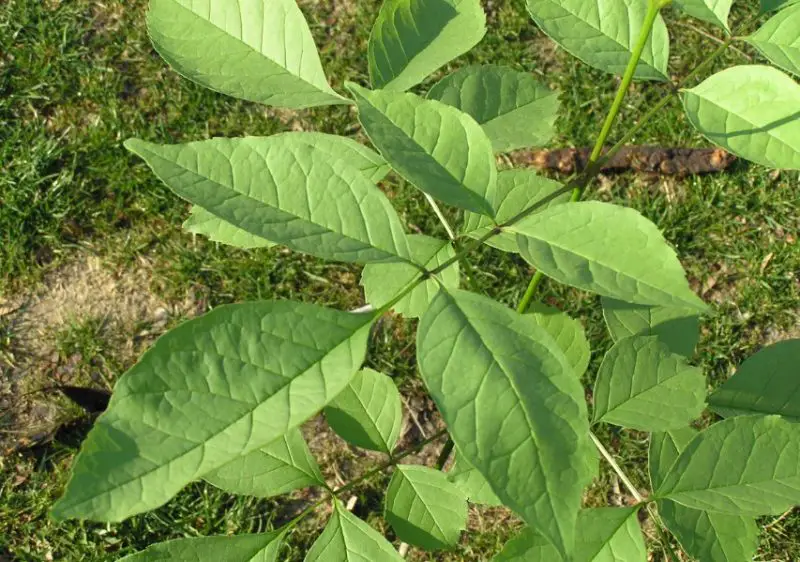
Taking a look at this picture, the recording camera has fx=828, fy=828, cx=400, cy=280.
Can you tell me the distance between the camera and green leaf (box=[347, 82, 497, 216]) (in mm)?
902

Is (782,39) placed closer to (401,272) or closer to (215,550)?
(401,272)

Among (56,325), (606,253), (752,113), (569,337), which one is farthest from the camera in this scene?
(56,325)

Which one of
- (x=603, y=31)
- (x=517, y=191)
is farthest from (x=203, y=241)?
(x=603, y=31)

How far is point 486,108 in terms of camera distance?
129 centimetres

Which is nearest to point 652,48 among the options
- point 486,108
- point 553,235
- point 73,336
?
point 486,108

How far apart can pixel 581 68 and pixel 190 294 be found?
1672 millimetres

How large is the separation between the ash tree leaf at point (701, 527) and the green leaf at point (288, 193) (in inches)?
21.5

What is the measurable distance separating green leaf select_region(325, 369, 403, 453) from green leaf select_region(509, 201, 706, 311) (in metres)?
0.64

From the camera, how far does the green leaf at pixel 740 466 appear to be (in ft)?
3.46

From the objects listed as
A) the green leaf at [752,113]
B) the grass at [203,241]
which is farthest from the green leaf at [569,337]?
the grass at [203,241]

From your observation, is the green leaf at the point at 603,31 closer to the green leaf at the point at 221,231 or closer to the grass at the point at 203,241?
the green leaf at the point at 221,231

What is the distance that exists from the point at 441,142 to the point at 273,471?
2.20ft

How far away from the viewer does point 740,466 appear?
107 cm

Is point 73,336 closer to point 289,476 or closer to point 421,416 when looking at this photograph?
point 421,416
